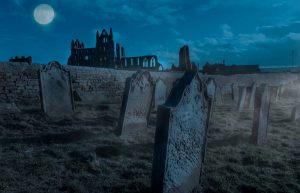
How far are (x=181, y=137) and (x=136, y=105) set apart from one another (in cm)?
333

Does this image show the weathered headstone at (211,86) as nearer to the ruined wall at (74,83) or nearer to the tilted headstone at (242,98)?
the tilted headstone at (242,98)

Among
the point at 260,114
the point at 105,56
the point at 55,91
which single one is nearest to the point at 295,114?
the point at 260,114

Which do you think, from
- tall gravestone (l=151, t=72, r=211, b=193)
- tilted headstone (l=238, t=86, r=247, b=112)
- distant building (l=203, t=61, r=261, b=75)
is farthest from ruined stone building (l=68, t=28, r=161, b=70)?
tall gravestone (l=151, t=72, r=211, b=193)

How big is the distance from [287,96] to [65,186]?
2149cm

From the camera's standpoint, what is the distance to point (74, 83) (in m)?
11.5

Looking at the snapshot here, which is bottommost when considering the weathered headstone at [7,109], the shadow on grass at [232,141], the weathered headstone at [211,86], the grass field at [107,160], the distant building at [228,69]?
the shadow on grass at [232,141]

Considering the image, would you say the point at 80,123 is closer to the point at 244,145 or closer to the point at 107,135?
the point at 107,135

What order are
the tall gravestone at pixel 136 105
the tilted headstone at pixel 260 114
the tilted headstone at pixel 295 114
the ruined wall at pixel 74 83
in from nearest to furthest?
the tilted headstone at pixel 260 114
the tall gravestone at pixel 136 105
the tilted headstone at pixel 295 114
the ruined wall at pixel 74 83

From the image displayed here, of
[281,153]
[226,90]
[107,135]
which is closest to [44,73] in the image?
[107,135]

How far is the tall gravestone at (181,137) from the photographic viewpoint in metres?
2.75

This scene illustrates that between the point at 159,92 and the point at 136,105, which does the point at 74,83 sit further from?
the point at 136,105

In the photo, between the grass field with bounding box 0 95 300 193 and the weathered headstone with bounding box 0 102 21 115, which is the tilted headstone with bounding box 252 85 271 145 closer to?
the grass field with bounding box 0 95 300 193

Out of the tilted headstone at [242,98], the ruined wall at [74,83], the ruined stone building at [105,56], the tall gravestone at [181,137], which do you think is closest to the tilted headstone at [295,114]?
the tilted headstone at [242,98]

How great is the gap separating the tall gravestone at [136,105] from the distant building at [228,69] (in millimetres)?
22618
